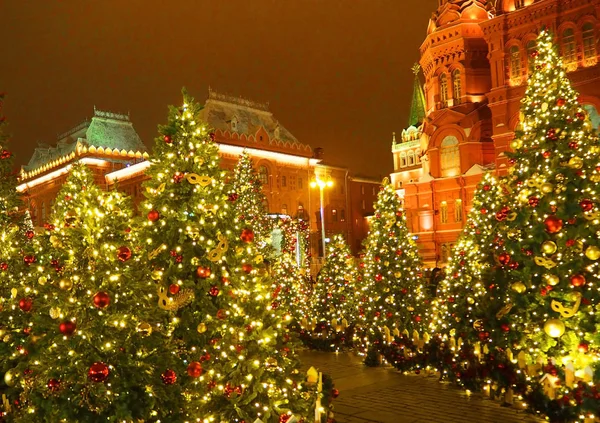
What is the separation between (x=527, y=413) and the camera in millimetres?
9227

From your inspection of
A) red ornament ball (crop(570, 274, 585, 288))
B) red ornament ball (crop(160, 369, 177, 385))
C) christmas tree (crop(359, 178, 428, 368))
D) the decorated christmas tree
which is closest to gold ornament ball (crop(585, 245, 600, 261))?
red ornament ball (crop(570, 274, 585, 288))

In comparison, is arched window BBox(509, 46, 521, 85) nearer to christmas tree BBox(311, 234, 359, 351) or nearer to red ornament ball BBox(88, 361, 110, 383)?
christmas tree BBox(311, 234, 359, 351)

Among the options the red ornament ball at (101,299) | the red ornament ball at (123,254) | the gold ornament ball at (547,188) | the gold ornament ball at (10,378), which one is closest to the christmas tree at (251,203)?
the gold ornament ball at (10,378)

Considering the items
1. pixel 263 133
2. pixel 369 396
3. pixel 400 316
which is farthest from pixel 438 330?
pixel 263 133

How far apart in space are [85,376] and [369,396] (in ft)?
20.5

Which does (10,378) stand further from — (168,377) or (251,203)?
(251,203)

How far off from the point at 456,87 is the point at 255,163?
56.8 feet

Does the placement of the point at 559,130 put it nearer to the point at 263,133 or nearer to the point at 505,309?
the point at 505,309

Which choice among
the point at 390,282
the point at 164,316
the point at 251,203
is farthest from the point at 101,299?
the point at 251,203

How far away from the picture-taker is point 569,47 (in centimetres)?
3002

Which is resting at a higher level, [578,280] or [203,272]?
[203,272]

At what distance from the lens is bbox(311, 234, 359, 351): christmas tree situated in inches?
662

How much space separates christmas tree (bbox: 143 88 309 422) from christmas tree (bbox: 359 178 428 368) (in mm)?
6266

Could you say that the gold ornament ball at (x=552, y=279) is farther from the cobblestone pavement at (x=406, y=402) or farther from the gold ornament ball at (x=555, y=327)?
the cobblestone pavement at (x=406, y=402)
